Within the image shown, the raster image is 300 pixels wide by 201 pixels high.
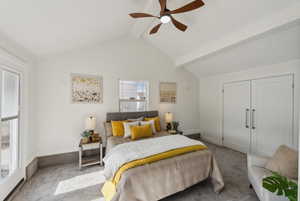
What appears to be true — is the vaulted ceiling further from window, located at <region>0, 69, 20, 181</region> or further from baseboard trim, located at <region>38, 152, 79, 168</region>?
baseboard trim, located at <region>38, 152, 79, 168</region>

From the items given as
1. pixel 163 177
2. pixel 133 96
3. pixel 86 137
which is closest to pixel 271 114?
pixel 163 177

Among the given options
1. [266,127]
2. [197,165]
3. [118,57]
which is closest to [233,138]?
[266,127]

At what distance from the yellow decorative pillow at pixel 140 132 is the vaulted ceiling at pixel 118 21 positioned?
6.96 ft

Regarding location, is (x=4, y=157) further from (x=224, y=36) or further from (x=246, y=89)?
(x=246, y=89)

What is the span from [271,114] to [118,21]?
3.91 metres

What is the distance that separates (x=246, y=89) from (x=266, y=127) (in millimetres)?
1008

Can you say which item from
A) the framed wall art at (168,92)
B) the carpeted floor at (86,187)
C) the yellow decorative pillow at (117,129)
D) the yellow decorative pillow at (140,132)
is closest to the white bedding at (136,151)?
the yellow decorative pillow at (140,132)

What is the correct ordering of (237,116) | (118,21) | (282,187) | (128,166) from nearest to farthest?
(282,187) → (128,166) → (118,21) → (237,116)

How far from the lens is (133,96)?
378 cm

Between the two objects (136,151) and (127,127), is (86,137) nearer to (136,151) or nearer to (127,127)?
(127,127)

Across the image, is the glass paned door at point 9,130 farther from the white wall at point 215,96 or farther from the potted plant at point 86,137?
the white wall at point 215,96

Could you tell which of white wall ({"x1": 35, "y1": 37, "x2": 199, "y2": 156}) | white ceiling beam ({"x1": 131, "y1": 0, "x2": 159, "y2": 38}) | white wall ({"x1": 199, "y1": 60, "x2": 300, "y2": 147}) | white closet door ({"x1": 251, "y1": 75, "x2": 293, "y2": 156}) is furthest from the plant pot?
white closet door ({"x1": 251, "y1": 75, "x2": 293, "y2": 156})

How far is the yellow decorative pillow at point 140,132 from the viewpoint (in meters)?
2.68

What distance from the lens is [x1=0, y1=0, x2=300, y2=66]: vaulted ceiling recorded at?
158 cm
